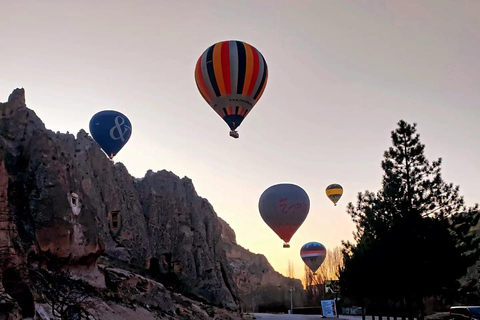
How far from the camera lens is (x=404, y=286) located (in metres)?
31.1

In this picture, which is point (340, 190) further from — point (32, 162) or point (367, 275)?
point (32, 162)

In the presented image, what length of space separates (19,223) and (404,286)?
22774mm

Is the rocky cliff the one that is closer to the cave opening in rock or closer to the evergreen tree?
the cave opening in rock

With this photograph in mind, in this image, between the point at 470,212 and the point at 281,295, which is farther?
the point at 281,295

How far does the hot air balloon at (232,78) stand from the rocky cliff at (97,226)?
35.2 ft

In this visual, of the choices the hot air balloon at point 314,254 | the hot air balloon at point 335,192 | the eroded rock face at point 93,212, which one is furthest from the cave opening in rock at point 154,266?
the hot air balloon at point 314,254

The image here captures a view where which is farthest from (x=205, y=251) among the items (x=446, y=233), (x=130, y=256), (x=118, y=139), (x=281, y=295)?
(x=281, y=295)

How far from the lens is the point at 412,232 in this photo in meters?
31.2

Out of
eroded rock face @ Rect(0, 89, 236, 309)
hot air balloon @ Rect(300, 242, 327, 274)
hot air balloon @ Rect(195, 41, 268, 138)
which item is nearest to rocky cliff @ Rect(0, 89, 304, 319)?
eroded rock face @ Rect(0, 89, 236, 309)

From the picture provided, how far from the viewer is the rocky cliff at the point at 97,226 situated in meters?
21.6

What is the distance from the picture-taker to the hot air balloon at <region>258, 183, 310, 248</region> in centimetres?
5047

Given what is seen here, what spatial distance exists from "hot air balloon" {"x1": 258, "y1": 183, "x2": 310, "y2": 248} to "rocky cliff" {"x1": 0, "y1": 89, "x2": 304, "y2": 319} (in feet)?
31.9

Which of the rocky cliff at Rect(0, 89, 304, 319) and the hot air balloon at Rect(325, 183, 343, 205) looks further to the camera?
the hot air balloon at Rect(325, 183, 343, 205)

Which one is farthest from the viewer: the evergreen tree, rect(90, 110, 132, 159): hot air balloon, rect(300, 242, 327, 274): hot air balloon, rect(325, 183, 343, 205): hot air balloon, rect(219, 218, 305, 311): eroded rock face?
rect(219, 218, 305, 311): eroded rock face
